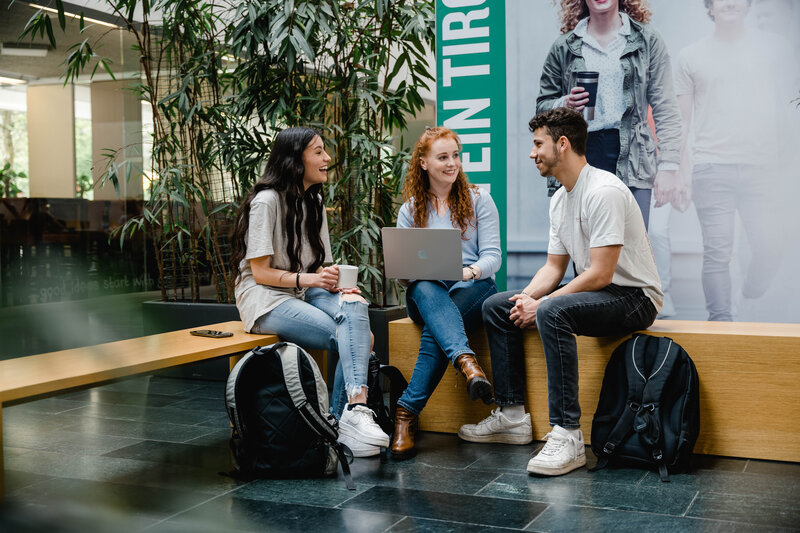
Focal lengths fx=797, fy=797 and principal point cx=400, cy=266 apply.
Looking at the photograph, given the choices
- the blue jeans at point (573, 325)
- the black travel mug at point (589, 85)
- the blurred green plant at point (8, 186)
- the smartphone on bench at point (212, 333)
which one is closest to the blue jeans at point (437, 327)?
the blue jeans at point (573, 325)

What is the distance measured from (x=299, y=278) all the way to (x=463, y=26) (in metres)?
1.47

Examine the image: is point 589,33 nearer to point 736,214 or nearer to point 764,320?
point 736,214

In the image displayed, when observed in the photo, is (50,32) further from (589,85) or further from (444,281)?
(589,85)

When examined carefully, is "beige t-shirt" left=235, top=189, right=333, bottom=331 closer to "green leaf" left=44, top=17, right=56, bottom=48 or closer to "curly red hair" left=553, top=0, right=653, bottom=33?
"curly red hair" left=553, top=0, right=653, bottom=33

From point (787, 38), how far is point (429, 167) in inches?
55.3

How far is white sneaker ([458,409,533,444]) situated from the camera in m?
2.65

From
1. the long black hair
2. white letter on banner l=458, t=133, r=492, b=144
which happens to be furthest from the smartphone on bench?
white letter on banner l=458, t=133, r=492, b=144

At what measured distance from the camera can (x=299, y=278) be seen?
2564 mm

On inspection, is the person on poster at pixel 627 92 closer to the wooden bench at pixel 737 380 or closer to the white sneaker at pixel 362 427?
the wooden bench at pixel 737 380

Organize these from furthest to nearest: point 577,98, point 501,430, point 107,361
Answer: point 577,98
point 501,430
point 107,361

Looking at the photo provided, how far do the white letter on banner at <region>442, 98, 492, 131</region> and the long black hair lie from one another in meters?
0.93

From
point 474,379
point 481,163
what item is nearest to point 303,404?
point 474,379

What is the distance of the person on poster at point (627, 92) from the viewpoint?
3205 millimetres

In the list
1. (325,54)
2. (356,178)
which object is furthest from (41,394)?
(325,54)
